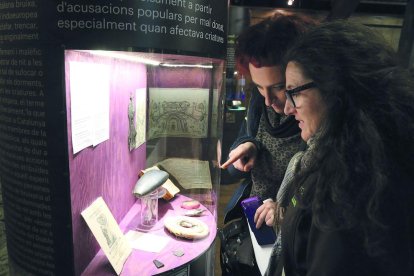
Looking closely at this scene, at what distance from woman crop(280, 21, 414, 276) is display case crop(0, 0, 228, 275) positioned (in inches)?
15.4

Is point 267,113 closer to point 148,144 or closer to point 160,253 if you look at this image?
point 148,144

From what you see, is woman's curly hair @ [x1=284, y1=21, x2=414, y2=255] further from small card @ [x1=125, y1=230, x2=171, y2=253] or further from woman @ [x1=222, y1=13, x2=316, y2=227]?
small card @ [x1=125, y1=230, x2=171, y2=253]

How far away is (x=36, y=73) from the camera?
76cm

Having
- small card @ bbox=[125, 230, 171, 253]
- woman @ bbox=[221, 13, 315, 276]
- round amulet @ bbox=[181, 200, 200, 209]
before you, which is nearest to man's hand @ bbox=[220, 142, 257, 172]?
woman @ bbox=[221, 13, 315, 276]

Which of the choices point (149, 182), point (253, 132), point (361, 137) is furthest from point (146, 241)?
point (361, 137)

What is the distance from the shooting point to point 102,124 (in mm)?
1168

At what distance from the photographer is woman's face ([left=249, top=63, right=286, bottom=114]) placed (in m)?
1.26

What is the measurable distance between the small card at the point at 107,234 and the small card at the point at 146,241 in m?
0.08

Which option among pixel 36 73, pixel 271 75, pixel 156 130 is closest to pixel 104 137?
pixel 156 130

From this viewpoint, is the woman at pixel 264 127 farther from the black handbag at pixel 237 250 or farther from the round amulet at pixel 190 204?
the round amulet at pixel 190 204

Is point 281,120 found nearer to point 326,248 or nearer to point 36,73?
point 326,248

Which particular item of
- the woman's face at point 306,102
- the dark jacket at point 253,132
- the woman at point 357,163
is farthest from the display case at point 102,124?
the woman at point 357,163

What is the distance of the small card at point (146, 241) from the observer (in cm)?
128

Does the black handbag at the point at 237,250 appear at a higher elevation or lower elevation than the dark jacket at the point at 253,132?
lower
